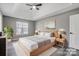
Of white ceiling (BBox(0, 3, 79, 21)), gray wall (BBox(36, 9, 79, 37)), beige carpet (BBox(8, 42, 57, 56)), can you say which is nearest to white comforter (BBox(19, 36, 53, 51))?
beige carpet (BBox(8, 42, 57, 56))

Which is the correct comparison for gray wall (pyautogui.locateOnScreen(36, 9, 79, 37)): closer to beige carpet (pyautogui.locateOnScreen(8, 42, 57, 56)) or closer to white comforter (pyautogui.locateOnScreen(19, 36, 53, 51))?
white comforter (pyautogui.locateOnScreen(19, 36, 53, 51))

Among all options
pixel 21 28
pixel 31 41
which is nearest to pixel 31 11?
pixel 21 28

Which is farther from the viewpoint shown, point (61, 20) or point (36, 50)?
point (61, 20)

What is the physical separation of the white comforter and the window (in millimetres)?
147

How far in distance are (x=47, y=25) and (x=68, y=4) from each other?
2.11 feet

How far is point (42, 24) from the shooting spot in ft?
6.54

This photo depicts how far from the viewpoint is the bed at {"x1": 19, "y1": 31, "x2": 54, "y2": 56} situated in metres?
1.72

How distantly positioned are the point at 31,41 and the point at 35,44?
11 cm

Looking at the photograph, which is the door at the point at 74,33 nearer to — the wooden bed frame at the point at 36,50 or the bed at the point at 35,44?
the bed at the point at 35,44

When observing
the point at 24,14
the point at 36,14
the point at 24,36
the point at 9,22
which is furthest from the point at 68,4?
the point at 9,22

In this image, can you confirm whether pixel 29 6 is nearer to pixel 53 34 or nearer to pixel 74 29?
pixel 53 34

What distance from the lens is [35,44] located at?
5.71ft

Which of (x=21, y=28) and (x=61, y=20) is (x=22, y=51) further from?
(x=61, y=20)

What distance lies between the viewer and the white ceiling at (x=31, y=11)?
1.75 metres
